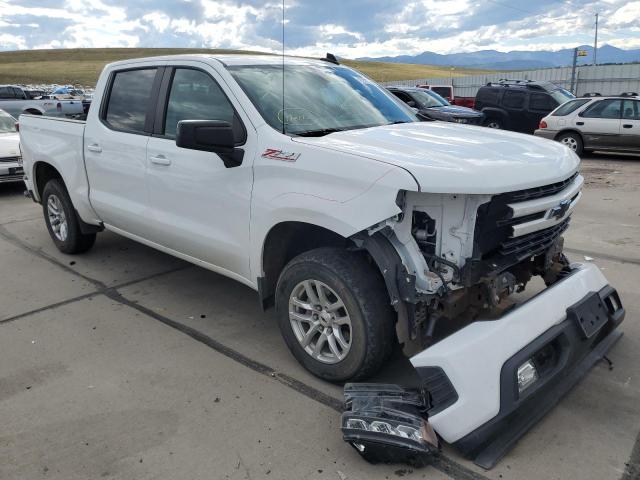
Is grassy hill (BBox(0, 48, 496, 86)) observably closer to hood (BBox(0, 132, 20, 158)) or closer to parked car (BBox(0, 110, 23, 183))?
hood (BBox(0, 132, 20, 158))

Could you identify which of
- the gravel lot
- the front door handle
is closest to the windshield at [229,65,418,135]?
the front door handle

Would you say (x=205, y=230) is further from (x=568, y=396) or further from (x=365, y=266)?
(x=568, y=396)

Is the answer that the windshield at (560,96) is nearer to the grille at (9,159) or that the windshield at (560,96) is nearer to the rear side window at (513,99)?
the rear side window at (513,99)

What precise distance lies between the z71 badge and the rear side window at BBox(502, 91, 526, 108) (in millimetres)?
15130

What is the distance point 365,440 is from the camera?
8.54 feet

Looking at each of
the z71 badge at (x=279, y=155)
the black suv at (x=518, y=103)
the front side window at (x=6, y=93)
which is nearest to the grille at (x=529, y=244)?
the z71 badge at (x=279, y=155)

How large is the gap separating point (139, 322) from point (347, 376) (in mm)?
1938

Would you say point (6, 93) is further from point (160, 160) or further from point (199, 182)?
point (199, 182)

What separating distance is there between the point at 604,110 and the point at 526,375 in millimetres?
12228

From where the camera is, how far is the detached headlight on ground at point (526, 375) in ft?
8.79

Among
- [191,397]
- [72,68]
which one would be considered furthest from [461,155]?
→ [72,68]

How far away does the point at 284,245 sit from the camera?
3.57 metres

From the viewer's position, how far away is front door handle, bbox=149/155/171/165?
13.3 ft

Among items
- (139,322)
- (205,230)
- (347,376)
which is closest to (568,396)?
(347,376)
